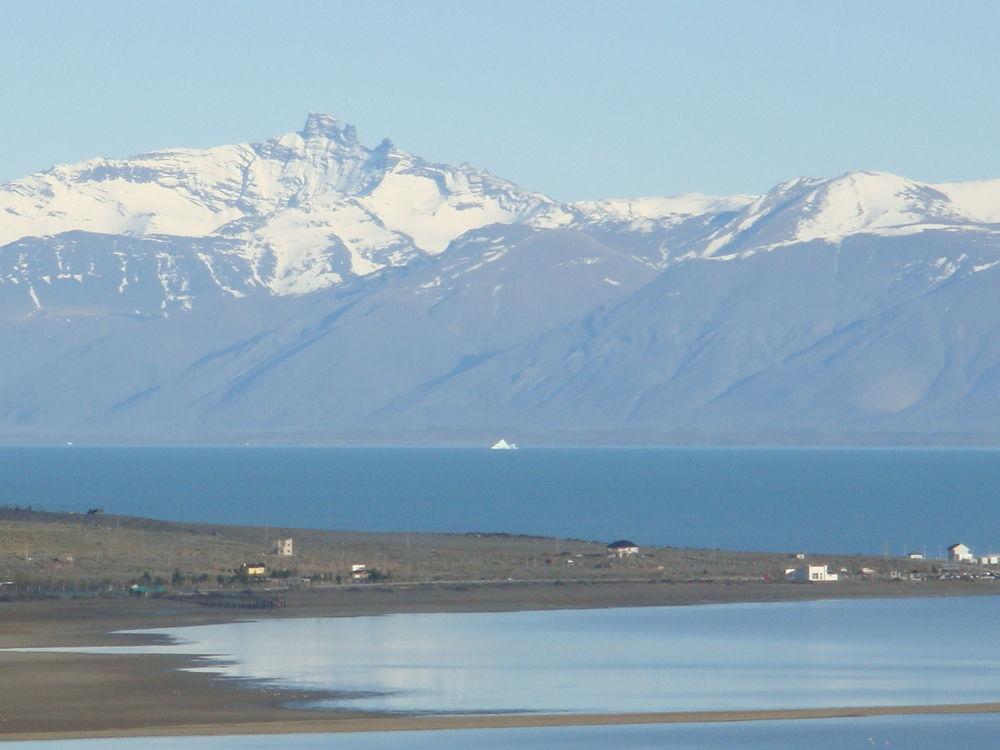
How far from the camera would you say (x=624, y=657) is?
6731 cm

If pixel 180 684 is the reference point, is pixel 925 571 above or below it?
above

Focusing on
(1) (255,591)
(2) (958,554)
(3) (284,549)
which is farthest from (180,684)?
(2) (958,554)

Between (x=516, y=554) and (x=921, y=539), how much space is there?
133ft

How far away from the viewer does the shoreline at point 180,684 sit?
53.2 meters

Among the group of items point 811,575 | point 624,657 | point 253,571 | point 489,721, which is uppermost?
point 253,571

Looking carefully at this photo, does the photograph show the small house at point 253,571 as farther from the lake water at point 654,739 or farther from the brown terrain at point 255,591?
the lake water at point 654,739

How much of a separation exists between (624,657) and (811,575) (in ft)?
104

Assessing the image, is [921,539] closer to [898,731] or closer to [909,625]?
[909,625]

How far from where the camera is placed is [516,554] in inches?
4318

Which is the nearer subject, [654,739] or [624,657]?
[654,739]

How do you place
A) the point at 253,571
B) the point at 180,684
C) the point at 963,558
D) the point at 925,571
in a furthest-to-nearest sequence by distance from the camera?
1. the point at 963,558
2. the point at 925,571
3. the point at 253,571
4. the point at 180,684

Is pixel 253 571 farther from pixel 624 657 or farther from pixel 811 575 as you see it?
pixel 624 657

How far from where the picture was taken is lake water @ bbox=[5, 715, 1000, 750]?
164 ft

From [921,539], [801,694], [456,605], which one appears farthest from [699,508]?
[801,694]
